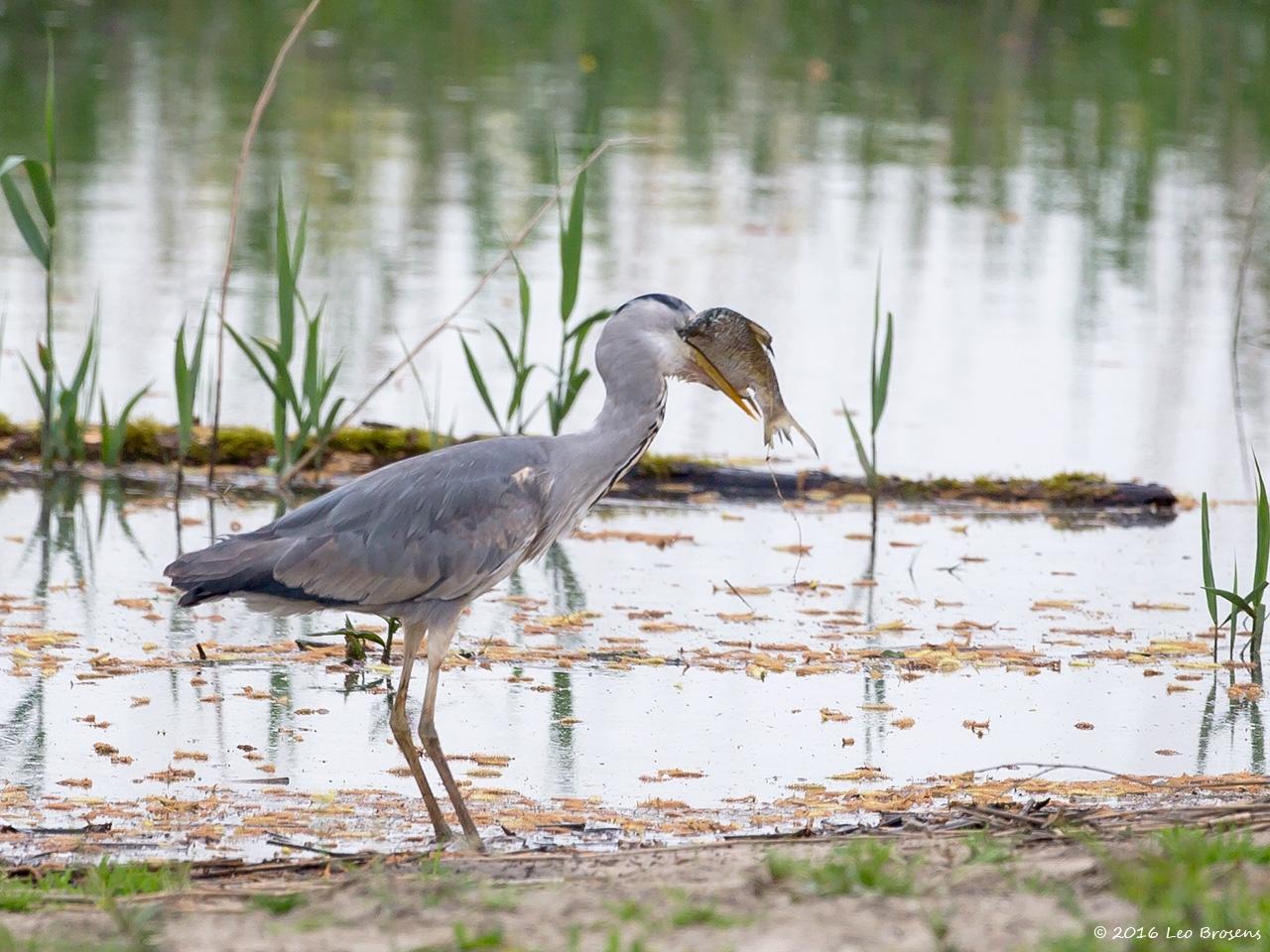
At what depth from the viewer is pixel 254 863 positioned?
4.17 m

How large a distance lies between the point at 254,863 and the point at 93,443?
460 centimetres

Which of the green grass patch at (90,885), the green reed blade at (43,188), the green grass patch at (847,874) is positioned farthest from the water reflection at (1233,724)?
the green reed blade at (43,188)

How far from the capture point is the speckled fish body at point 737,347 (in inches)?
198

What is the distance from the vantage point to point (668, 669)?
6168mm

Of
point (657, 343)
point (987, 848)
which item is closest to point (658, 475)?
point (657, 343)

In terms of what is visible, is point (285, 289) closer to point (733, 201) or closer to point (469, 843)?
point (469, 843)

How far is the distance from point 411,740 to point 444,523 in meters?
0.58

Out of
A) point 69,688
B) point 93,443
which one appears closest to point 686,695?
point 69,688

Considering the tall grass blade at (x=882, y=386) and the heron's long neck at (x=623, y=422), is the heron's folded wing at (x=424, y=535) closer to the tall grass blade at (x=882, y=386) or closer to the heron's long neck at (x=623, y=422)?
the heron's long neck at (x=623, y=422)

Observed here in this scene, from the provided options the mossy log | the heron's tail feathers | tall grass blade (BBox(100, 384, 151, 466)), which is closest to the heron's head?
the heron's tail feathers

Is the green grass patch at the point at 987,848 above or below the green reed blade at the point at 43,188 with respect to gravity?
below

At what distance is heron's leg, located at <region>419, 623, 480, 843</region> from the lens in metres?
4.66

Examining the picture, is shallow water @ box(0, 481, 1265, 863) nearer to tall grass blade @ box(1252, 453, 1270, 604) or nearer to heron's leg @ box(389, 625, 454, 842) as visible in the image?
heron's leg @ box(389, 625, 454, 842)

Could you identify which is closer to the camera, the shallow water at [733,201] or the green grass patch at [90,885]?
the green grass patch at [90,885]
